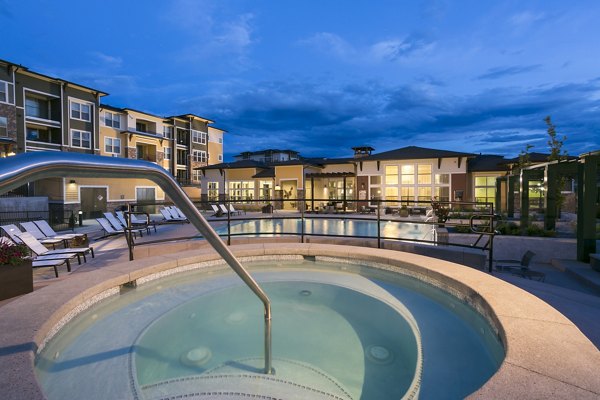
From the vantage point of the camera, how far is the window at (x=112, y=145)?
96.2ft

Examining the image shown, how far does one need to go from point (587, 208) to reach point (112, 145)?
112ft

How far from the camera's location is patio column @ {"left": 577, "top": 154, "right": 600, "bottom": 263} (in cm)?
637

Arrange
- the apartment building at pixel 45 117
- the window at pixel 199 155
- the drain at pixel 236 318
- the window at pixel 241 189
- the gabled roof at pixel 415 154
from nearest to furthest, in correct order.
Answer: the drain at pixel 236 318
the gabled roof at pixel 415 154
the apartment building at pixel 45 117
the window at pixel 241 189
the window at pixel 199 155

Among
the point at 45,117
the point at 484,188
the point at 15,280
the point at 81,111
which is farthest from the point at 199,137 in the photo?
the point at 15,280

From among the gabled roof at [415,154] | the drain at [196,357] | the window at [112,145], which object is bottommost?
the drain at [196,357]

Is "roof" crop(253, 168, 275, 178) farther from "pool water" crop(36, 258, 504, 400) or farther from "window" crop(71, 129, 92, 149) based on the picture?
"pool water" crop(36, 258, 504, 400)

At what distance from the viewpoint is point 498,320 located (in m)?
2.96

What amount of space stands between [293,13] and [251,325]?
53.0 meters

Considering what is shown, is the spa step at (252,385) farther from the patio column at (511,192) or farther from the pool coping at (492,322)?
the patio column at (511,192)

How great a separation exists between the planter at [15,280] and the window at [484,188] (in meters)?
24.0

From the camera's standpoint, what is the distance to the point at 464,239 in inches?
354

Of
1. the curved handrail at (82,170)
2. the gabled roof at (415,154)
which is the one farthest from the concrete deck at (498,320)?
the gabled roof at (415,154)

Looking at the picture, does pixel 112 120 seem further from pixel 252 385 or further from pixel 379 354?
pixel 379 354

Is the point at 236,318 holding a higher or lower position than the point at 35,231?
lower
